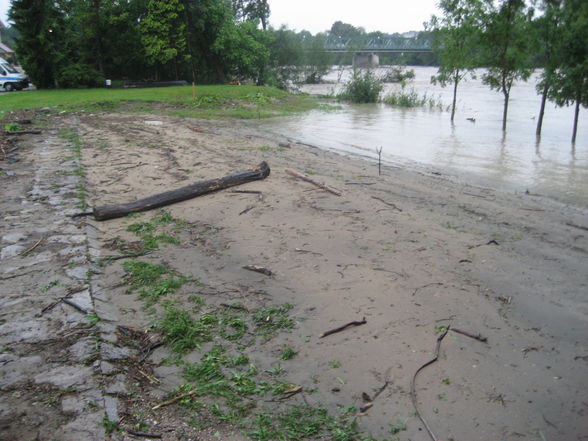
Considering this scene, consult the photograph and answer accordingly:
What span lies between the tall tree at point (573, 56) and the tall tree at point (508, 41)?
2.13 meters

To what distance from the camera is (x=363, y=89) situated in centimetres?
4053

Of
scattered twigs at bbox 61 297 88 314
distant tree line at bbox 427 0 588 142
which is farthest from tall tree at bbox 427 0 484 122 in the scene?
scattered twigs at bbox 61 297 88 314

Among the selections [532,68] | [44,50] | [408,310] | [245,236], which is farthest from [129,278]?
[44,50]

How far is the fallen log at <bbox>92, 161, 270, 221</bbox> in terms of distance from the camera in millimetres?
8141

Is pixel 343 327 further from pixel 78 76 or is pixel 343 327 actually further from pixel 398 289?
pixel 78 76

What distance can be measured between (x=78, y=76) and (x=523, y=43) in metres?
28.9

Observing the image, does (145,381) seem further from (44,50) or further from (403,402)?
(44,50)

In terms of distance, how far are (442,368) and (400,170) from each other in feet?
32.1

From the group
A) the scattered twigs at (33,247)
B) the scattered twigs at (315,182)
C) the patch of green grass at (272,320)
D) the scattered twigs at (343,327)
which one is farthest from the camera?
the scattered twigs at (315,182)

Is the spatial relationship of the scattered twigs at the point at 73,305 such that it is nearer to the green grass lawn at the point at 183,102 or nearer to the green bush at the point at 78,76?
the green grass lawn at the point at 183,102

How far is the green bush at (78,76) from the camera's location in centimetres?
3581

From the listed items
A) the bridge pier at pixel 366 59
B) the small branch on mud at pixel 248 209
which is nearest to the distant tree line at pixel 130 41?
the small branch on mud at pixel 248 209

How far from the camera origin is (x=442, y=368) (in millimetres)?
4250

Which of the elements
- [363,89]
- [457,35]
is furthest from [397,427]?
[363,89]
